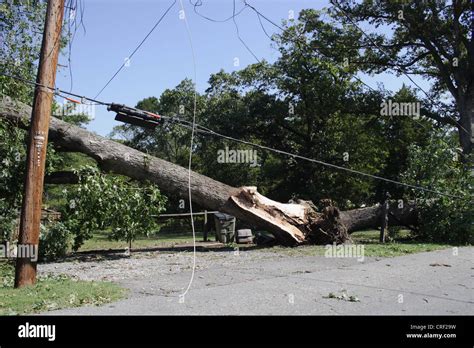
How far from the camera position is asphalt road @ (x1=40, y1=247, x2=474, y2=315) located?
5918 millimetres

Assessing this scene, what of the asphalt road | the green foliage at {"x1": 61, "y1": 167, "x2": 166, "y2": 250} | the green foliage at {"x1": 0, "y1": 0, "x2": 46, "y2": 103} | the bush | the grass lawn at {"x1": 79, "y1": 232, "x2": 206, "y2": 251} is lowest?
the grass lawn at {"x1": 79, "y1": 232, "x2": 206, "y2": 251}

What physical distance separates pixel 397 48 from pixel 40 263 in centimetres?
1939

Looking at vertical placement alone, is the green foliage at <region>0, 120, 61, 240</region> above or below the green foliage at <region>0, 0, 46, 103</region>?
below

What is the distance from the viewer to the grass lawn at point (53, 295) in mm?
6066

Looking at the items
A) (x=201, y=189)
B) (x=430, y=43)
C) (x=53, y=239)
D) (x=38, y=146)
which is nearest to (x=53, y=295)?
(x=38, y=146)

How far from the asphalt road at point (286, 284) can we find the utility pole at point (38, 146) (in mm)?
1479

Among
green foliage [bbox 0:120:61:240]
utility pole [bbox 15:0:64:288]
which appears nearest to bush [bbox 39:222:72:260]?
green foliage [bbox 0:120:61:240]

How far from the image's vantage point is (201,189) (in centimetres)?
1301

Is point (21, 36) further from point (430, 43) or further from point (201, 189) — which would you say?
point (430, 43)

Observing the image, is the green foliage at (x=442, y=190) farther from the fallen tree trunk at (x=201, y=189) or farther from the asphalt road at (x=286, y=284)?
the fallen tree trunk at (x=201, y=189)

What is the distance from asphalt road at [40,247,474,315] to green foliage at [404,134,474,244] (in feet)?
9.40

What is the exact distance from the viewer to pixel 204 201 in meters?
13.0

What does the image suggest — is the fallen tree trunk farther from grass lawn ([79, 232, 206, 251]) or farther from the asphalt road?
grass lawn ([79, 232, 206, 251])

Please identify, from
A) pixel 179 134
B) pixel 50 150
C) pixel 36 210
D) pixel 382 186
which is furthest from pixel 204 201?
pixel 179 134
